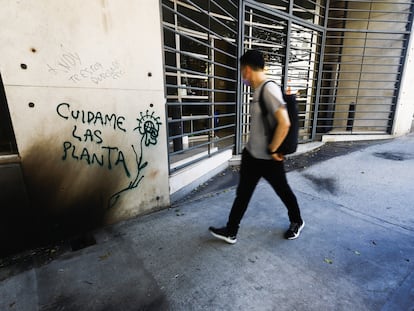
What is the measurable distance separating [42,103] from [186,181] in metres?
2.11

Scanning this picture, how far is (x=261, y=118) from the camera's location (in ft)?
7.02

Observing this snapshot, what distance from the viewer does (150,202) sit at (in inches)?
122

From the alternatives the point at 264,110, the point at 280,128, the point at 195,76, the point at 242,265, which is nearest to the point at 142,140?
the point at 264,110

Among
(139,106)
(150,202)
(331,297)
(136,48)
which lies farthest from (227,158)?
(331,297)

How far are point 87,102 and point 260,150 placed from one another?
1781 millimetres

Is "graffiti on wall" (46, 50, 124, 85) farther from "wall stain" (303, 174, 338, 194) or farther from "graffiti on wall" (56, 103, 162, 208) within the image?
"wall stain" (303, 174, 338, 194)

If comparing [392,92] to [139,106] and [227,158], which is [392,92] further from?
[139,106]

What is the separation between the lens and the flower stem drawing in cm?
280

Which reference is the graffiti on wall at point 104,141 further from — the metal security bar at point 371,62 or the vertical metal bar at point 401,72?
the vertical metal bar at point 401,72

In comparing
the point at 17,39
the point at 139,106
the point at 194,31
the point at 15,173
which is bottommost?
the point at 15,173

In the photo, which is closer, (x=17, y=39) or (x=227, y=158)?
(x=17, y=39)

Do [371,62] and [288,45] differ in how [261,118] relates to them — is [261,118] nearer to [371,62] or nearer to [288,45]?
[288,45]

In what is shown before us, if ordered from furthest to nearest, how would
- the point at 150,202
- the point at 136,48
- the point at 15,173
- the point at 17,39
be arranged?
the point at 150,202
the point at 136,48
the point at 15,173
the point at 17,39

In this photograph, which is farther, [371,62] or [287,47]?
[371,62]
